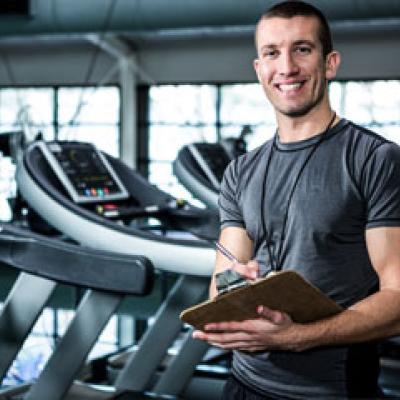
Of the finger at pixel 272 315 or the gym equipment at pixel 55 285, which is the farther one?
the gym equipment at pixel 55 285

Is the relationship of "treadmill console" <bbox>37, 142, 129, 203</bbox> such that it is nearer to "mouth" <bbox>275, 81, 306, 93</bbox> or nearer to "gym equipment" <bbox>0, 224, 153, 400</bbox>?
"gym equipment" <bbox>0, 224, 153, 400</bbox>

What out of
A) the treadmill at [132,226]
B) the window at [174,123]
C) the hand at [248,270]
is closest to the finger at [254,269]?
the hand at [248,270]

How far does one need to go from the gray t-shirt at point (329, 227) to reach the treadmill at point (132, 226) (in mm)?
1431

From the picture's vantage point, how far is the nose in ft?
4.86

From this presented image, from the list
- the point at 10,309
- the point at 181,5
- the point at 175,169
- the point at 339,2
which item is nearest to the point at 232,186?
the point at 10,309

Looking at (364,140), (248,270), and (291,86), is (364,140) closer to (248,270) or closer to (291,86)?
(291,86)

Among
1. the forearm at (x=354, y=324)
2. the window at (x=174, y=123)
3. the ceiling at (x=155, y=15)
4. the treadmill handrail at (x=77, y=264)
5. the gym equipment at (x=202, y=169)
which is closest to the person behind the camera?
the forearm at (x=354, y=324)

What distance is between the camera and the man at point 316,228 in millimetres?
1416

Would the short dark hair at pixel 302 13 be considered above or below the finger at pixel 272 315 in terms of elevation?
above

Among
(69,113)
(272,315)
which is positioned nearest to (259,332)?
(272,315)

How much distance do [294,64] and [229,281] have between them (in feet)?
1.29

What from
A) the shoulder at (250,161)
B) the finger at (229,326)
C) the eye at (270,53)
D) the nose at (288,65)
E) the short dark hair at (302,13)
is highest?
the short dark hair at (302,13)

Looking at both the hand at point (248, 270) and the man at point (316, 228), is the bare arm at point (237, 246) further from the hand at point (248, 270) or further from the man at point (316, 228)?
the hand at point (248, 270)

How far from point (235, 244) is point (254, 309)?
0.30 m
